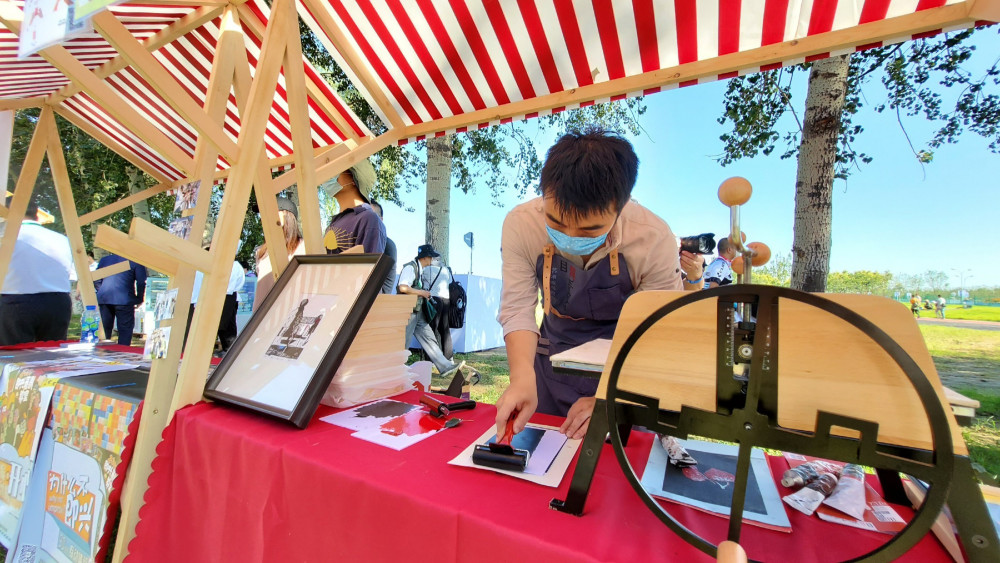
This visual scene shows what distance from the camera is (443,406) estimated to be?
120 centimetres

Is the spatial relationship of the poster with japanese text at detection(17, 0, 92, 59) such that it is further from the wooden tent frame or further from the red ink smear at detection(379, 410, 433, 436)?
the red ink smear at detection(379, 410, 433, 436)

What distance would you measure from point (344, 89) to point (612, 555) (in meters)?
8.43

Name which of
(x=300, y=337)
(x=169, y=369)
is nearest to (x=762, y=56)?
(x=300, y=337)

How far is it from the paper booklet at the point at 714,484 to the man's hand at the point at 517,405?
0.95 feet

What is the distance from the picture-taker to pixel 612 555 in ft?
1.89

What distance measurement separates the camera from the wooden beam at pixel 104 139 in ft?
9.67

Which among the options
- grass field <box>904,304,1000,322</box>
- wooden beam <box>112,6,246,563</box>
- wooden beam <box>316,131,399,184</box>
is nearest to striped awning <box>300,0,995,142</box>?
wooden beam <box>316,131,399,184</box>

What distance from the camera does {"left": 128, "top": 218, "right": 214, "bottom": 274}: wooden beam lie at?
95cm

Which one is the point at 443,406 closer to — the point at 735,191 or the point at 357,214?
the point at 735,191

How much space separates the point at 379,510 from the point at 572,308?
36.0 inches

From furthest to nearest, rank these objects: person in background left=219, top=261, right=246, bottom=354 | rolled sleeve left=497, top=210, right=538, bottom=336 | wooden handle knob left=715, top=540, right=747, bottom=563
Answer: person in background left=219, top=261, right=246, bottom=354 < rolled sleeve left=497, top=210, right=538, bottom=336 < wooden handle knob left=715, top=540, right=747, bottom=563

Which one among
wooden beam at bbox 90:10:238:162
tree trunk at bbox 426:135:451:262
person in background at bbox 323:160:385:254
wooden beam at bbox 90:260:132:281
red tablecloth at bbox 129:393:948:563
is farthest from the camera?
tree trunk at bbox 426:135:451:262

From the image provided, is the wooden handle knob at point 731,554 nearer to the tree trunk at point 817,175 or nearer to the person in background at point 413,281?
the tree trunk at point 817,175

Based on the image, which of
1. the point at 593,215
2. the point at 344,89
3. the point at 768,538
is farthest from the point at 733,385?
the point at 344,89
